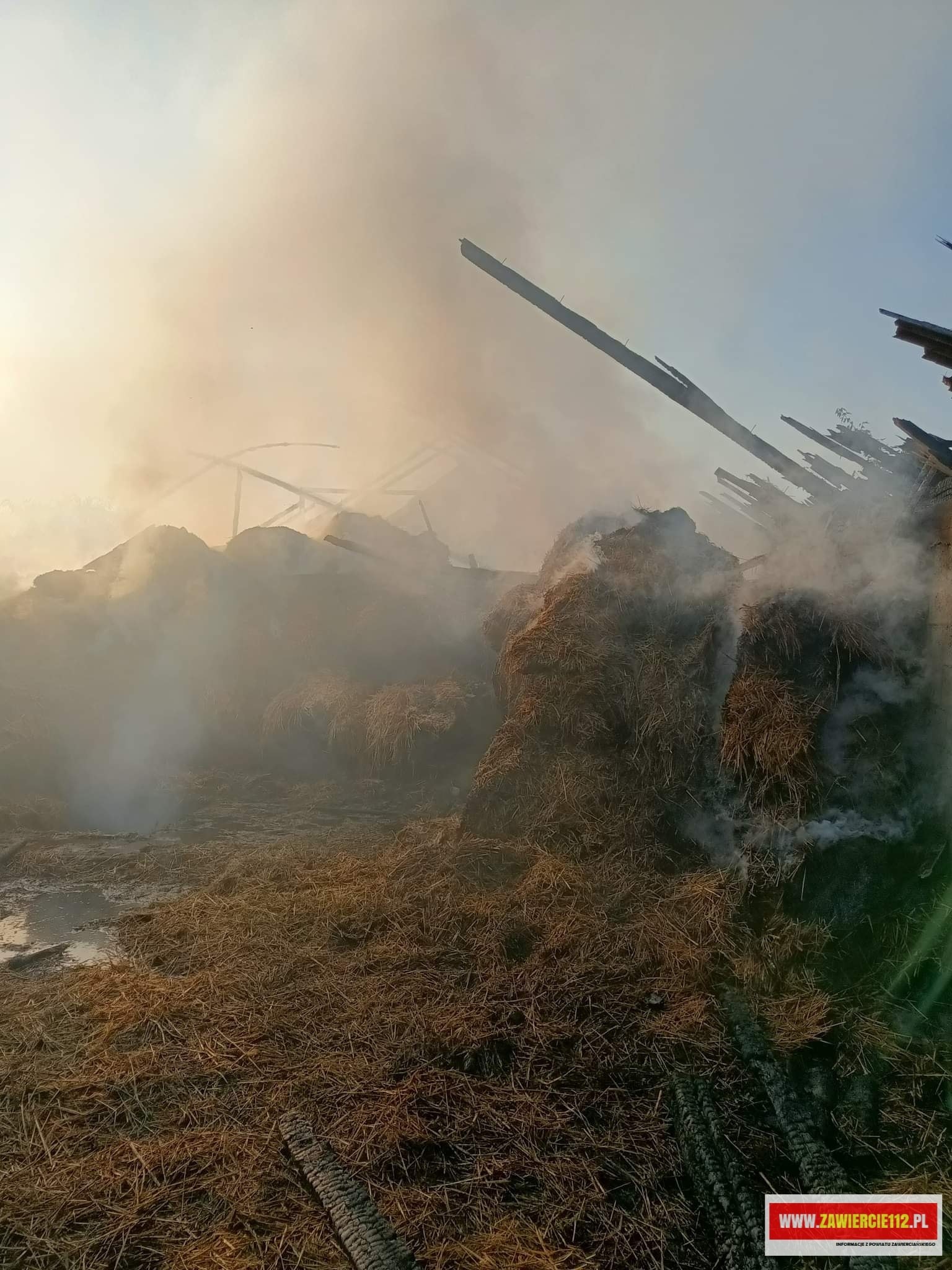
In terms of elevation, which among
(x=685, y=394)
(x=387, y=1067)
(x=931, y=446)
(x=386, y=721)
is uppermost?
(x=685, y=394)

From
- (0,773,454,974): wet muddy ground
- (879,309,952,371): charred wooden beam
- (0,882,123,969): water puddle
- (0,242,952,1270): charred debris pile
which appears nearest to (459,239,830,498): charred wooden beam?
(0,242,952,1270): charred debris pile

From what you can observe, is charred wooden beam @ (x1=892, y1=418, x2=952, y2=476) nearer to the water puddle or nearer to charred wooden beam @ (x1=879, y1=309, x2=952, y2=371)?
charred wooden beam @ (x1=879, y1=309, x2=952, y2=371)

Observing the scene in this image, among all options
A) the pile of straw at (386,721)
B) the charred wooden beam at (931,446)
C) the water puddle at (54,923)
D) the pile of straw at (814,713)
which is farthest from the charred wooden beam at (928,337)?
the pile of straw at (386,721)

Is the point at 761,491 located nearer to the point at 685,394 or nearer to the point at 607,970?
the point at 685,394

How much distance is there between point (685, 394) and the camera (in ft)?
26.2

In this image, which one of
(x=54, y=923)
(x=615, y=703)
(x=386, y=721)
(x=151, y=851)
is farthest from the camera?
(x=386, y=721)

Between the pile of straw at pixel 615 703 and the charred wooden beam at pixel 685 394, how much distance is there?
1321 millimetres

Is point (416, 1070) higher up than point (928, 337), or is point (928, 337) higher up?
point (928, 337)

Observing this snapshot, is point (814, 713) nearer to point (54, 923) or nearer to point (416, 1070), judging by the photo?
point (416, 1070)

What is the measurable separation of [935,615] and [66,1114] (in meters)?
7.21

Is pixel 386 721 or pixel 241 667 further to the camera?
pixel 241 667

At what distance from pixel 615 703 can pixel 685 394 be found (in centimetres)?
354

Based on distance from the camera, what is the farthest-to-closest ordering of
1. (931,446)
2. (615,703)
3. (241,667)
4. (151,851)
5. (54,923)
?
(241,667) < (151,851) < (615,703) < (54,923) < (931,446)

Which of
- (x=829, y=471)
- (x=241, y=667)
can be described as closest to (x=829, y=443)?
(x=829, y=471)
